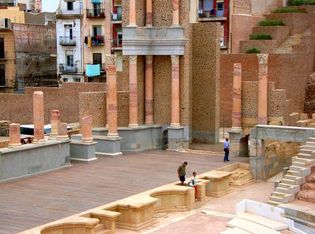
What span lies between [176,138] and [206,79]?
3.76m

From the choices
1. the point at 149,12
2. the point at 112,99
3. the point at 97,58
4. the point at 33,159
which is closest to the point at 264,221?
the point at 33,159

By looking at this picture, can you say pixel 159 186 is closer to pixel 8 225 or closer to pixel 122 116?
pixel 8 225

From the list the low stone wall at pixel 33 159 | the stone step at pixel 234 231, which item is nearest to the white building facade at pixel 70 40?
the low stone wall at pixel 33 159

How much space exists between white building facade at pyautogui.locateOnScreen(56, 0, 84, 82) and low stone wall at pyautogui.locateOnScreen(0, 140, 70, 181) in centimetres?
2571

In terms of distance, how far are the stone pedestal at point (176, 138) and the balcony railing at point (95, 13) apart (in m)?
21.8

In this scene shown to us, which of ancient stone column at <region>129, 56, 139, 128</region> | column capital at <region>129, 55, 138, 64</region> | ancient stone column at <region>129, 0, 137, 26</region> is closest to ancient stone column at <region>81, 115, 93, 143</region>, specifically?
ancient stone column at <region>129, 56, 139, 128</region>

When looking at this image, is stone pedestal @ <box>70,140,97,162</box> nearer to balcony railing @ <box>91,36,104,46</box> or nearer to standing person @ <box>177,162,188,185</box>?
standing person @ <box>177,162,188,185</box>

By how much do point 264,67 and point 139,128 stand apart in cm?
688

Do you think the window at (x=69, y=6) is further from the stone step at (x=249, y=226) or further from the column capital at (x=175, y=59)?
the stone step at (x=249, y=226)

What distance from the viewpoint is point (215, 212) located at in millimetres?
21625

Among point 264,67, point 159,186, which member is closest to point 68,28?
point 264,67

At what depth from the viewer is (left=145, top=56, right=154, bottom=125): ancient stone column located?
31062 millimetres

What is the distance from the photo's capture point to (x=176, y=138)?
30.6 metres

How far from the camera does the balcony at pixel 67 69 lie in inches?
2023
